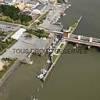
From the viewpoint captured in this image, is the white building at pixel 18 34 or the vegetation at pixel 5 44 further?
the white building at pixel 18 34

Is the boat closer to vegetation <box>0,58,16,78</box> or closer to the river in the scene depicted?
the river

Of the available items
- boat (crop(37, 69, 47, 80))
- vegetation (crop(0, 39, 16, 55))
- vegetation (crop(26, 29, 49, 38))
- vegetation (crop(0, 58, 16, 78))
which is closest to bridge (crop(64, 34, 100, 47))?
vegetation (crop(26, 29, 49, 38))

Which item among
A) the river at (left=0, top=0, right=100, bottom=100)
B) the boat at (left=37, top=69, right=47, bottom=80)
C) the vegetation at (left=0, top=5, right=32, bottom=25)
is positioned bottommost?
the river at (left=0, top=0, right=100, bottom=100)

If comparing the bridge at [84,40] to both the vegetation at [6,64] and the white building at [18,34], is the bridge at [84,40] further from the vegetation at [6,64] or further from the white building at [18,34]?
the vegetation at [6,64]

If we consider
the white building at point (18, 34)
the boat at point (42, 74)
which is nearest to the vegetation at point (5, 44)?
the white building at point (18, 34)

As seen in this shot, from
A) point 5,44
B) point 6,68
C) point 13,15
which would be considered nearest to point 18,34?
point 5,44

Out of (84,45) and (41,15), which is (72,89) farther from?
(41,15)
